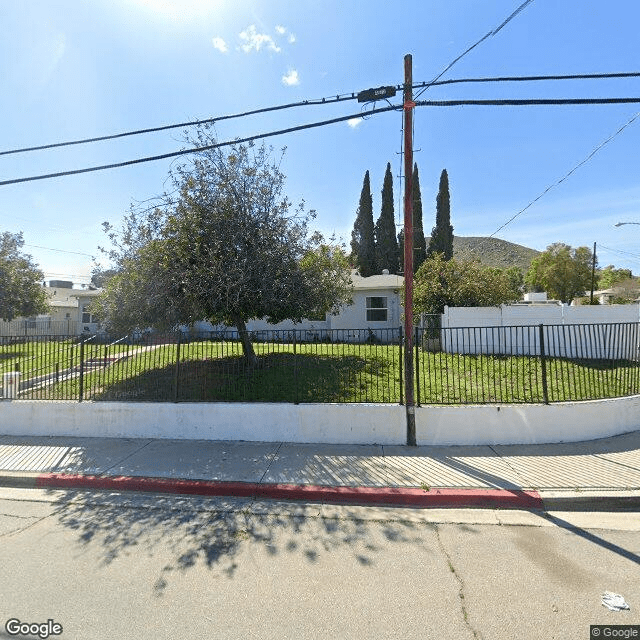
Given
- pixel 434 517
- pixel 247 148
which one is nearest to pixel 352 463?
pixel 434 517

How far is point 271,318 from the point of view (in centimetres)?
896

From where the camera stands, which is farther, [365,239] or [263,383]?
[365,239]

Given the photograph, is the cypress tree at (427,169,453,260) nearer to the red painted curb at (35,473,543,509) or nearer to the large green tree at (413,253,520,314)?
the large green tree at (413,253,520,314)

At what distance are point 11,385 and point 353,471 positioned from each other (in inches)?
276

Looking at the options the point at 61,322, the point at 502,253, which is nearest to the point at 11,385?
the point at 61,322

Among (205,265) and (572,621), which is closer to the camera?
(572,621)

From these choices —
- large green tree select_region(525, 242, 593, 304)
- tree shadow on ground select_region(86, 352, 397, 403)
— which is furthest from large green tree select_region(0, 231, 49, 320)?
large green tree select_region(525, 242, 593, 304)

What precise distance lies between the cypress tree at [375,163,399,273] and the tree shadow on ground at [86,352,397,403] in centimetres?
3128

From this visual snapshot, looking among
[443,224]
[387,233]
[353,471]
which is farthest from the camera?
[443,224]

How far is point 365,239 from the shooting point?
40969mm

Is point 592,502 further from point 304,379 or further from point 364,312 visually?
point 364,312

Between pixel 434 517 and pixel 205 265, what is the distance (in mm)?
5658

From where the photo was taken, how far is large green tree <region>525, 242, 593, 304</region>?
3828 cm

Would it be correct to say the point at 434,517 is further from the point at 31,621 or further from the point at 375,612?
the point at 31,621
